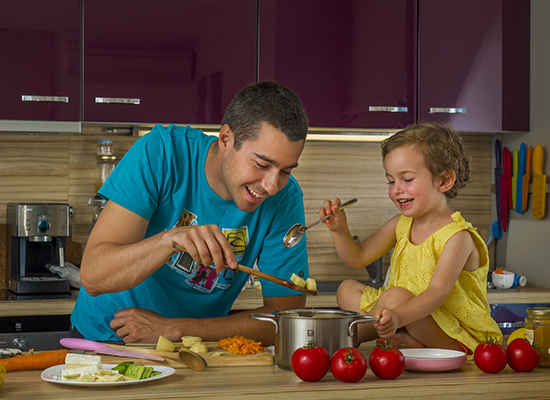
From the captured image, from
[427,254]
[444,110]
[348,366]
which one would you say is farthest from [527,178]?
[348,366]

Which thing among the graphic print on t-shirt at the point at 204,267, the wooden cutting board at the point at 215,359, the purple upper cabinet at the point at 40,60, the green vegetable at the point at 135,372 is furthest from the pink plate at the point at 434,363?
the purple upper cabinet at the point at 40,60

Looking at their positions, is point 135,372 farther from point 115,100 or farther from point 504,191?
point 504,191

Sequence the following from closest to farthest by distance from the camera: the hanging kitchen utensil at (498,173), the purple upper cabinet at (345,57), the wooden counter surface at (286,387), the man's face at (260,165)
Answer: the wooden counter surface at (286,387) → the man's face at (260,165) → the purple upper cabinet at (345,57) → the hanging kitchen utensil at (498,173)

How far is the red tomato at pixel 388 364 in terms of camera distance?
101 centimetres

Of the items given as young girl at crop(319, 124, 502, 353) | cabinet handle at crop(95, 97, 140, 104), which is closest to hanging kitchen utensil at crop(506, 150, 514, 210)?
young girl at crop(319, 124, 502, 353)

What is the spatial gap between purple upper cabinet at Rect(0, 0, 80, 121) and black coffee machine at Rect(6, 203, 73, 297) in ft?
1.28

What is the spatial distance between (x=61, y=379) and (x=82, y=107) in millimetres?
1757

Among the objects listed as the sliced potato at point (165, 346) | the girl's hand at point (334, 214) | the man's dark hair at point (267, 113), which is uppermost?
the man's dark hair at point (267, 113)

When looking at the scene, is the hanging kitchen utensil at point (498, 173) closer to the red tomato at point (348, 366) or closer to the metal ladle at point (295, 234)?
the metal ladle at point (295, 234)

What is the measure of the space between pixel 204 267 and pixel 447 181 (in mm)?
683

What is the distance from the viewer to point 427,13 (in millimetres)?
2809

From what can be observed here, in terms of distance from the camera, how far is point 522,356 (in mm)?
1094

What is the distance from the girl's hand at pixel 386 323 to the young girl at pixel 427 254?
9 centimetres

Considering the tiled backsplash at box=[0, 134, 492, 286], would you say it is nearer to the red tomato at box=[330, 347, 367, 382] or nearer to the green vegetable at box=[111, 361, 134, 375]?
the green vegetable at box=[111, 361, 134, 375]
